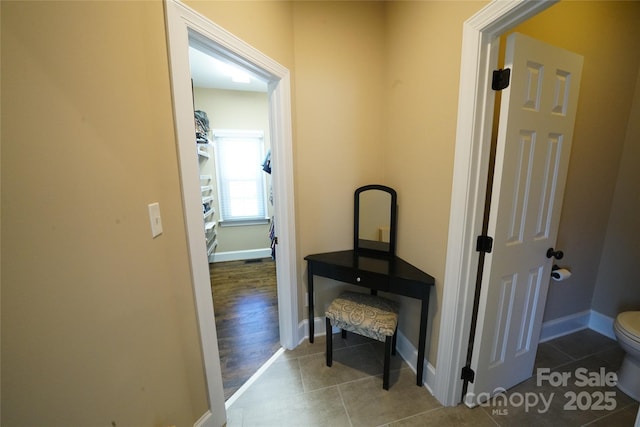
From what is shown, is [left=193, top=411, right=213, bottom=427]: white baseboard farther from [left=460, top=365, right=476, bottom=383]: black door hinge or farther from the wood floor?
[left=460, top=365, right=476, bottom=383]: black door hinge

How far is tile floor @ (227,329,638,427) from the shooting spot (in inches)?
53.9

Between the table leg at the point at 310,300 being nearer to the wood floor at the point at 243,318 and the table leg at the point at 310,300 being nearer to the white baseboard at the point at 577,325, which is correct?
the wood floor at the point at 243,318

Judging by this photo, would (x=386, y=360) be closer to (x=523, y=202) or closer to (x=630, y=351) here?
(x=523, y=202)

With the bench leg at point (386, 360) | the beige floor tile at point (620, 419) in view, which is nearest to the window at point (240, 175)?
the bench leg at point (386, 360)

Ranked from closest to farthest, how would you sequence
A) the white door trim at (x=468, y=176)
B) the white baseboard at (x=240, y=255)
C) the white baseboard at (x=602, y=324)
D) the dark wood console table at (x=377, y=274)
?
the white door trim at (x=468, y=176) → the dark wood console table at (x=377, y=274) → the white baseboard at (x=602, y=324) → the white baseboard at (x=240, y=255)

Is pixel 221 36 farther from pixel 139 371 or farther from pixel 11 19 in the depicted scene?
pixel 139 371

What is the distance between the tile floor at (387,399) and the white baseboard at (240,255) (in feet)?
7.78

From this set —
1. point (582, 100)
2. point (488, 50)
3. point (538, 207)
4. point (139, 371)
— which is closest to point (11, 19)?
point (139, 371)

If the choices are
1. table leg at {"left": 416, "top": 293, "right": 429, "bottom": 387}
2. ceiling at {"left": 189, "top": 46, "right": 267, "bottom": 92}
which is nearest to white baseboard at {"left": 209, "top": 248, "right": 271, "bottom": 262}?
ceiling at {"left": 189, "top": 46, "right": 267, "bottom": 92}

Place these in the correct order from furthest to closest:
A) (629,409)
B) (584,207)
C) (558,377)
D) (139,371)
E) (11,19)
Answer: (584,207) < (558,377) < (629,409) < (139,371) < (11,19)

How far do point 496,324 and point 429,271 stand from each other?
1.48ft

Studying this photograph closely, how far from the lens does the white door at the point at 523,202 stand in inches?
45.0

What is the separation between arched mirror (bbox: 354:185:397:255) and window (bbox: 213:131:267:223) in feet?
7.86

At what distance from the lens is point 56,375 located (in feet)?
1.82
